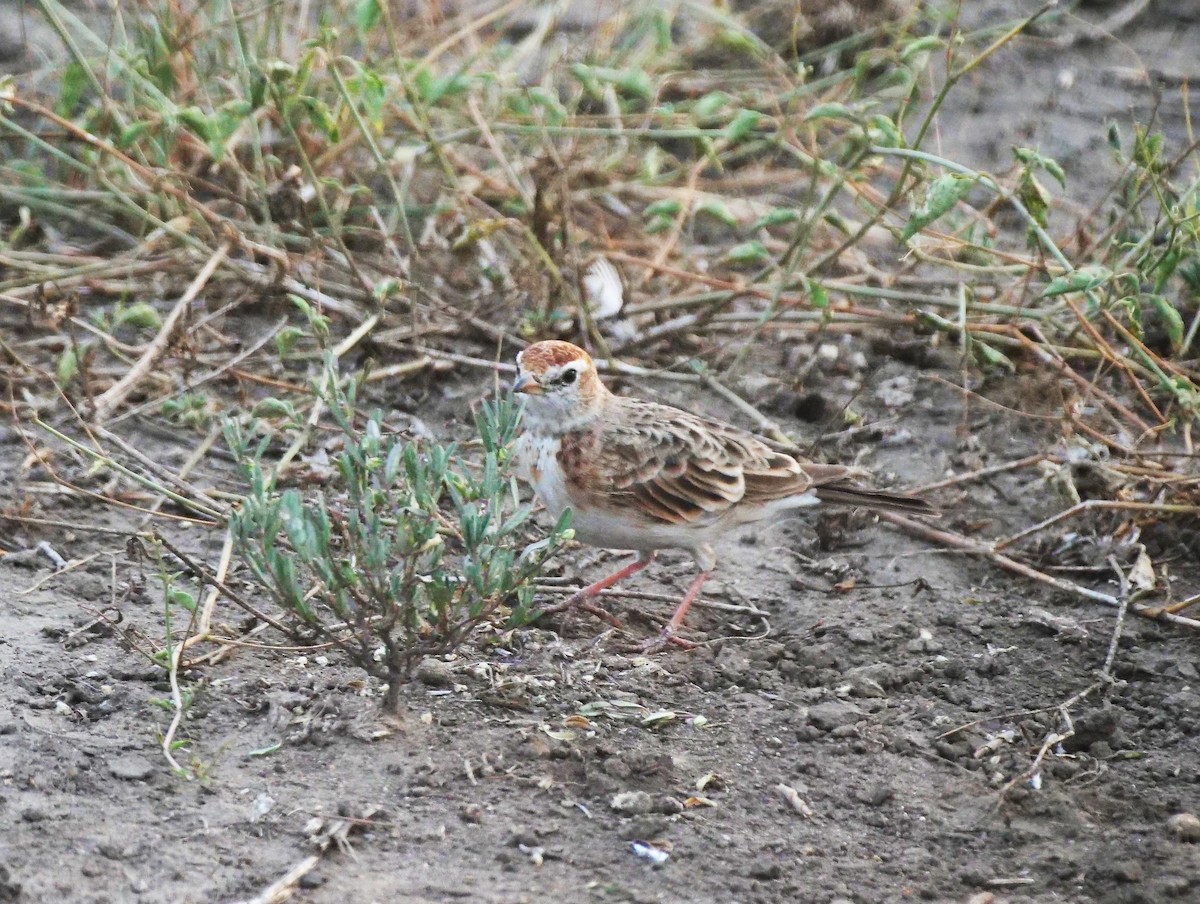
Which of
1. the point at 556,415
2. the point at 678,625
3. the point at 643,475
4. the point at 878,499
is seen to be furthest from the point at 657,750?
the point at 878,499

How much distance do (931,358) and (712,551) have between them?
6.99 feet

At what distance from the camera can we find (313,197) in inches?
Result: 288

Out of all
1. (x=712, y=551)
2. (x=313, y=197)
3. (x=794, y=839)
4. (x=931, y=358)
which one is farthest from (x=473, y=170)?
(x=794, y=839)

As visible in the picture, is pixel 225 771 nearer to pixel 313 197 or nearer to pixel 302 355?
pixel 302 355

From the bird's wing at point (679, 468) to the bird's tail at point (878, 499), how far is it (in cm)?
5

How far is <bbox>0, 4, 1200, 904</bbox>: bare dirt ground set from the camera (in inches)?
156

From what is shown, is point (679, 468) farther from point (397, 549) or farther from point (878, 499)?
point (397, 549)

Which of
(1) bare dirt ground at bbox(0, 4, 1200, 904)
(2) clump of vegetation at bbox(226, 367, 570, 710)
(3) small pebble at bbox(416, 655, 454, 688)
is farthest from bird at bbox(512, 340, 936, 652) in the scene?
(2) clump of vegetation at bbox(226, 367, 570, 710)

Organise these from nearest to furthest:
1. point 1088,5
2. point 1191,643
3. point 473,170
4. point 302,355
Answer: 1. point 1191,643
2. point 302,355
3. point 473,170
4. point 1088,5

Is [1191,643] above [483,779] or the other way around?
the other way around

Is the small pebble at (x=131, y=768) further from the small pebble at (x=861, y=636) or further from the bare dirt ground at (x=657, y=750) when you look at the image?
the small pebble at (x=861, y=636)

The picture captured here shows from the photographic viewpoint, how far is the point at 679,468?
17.9ft

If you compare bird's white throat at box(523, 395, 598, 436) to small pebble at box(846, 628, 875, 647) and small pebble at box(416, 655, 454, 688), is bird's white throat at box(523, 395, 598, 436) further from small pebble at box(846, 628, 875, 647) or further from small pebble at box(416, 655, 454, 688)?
small pebble at box(846, 628, 875, 647)

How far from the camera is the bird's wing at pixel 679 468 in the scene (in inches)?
211
